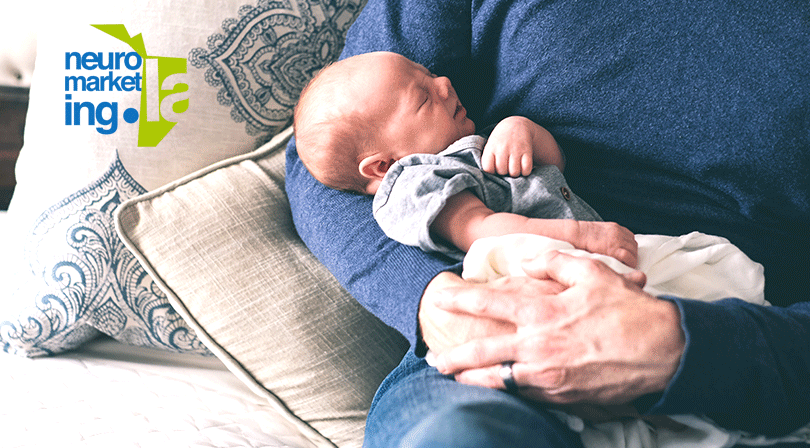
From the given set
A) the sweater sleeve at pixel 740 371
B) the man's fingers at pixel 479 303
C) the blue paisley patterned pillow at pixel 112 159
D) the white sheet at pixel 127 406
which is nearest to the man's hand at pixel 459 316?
the man's fingers at pixel 479 303

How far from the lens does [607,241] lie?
701 mm

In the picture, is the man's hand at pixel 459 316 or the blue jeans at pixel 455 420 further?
the man's hand at pixel 459 316

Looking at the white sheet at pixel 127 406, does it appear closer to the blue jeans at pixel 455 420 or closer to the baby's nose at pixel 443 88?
the blue jeans at pixel 455 420

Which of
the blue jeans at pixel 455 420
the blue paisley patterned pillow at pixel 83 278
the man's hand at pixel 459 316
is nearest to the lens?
the blue jeans at pixel 455 420

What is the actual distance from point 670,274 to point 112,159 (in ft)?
3.27

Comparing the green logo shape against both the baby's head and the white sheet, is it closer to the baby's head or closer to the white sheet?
the baby's head

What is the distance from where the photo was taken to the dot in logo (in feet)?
3.37

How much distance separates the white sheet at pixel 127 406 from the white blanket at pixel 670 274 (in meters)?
0.54

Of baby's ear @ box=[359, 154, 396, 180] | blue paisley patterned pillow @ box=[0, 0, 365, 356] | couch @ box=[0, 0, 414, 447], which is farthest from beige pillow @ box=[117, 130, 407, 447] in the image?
baby's ear @ box=[359, 154, 396, 180]

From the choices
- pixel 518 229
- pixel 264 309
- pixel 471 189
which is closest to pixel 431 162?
pixel 471 189

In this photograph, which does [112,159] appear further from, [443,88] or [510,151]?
[510,151]

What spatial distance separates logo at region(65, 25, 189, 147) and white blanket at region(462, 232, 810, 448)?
71cm

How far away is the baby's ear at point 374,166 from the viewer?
0.89 m

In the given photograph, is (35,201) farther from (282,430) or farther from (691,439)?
(691,439)
